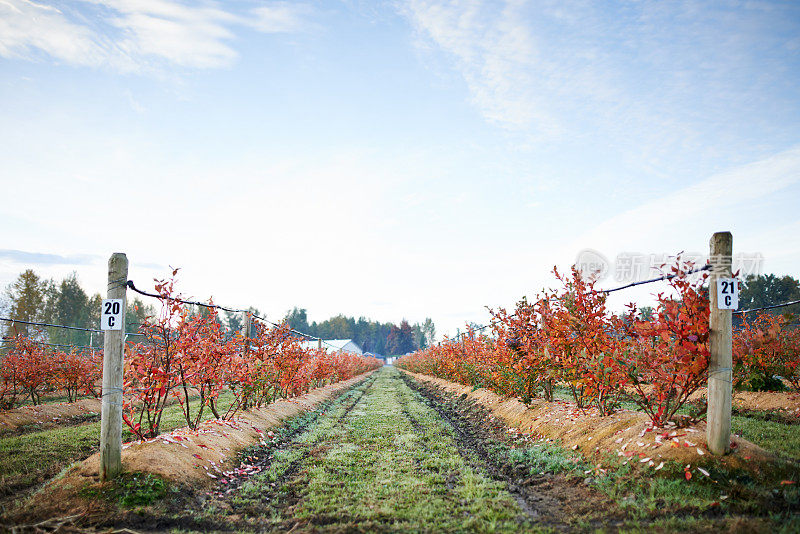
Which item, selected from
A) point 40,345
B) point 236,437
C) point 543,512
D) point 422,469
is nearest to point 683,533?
point 543,512

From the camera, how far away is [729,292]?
4.69m

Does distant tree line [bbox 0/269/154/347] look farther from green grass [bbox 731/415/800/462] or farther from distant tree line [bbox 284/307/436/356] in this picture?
distant tree line [bbox 284/307/436/356]

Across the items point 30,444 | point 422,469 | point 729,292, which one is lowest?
point 30,444

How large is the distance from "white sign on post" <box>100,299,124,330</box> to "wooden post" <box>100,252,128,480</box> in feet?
0.16

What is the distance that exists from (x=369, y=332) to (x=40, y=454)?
409 ft

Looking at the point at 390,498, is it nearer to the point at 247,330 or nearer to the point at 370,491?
the point at 370,491

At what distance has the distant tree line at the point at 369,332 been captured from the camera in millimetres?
118125

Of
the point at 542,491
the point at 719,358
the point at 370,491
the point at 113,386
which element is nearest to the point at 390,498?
the point at 370,491

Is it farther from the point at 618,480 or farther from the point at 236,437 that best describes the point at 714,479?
the point at 236,437

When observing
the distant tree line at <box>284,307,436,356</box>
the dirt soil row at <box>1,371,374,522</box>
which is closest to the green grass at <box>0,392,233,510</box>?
the dirt soil row at <box>1,371,374,522</box>

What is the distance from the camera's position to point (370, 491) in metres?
4.80

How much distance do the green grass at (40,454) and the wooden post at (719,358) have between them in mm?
7414

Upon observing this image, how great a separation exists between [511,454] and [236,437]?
424 cm

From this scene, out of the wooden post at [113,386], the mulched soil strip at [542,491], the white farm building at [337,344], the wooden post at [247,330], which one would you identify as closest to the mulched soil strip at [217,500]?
the wooden post at [113,386]
